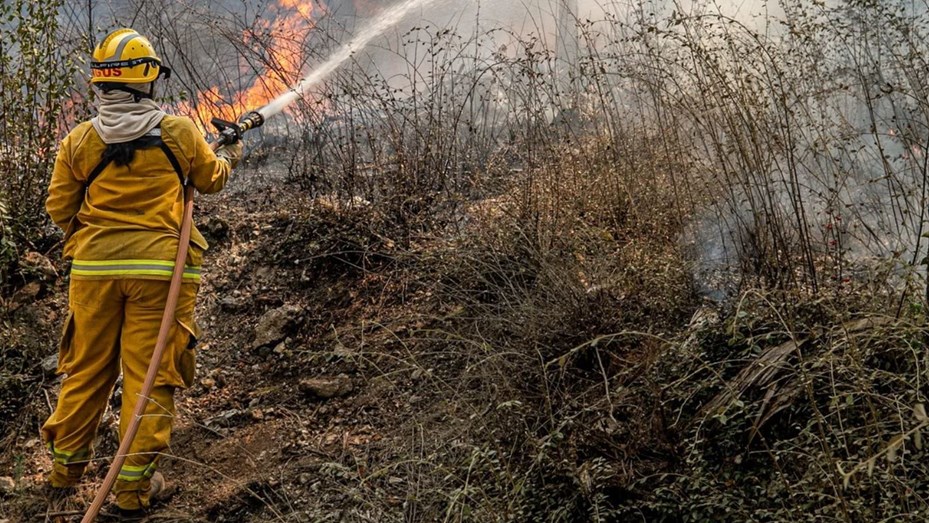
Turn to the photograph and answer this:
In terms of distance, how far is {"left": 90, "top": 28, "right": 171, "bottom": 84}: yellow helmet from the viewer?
3850 millimetres

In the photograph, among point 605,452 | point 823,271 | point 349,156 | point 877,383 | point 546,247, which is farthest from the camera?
point 349,156

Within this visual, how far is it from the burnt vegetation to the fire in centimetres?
10

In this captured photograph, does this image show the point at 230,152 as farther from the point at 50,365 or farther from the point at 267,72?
the point at 267,72

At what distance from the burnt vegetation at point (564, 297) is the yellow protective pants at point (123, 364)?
0.99ft

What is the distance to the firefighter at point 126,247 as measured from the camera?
153 inches

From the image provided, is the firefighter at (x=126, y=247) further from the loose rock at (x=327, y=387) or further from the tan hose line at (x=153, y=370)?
the loose rock at (x=327, y=387)

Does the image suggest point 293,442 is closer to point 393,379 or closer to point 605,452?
point 393,379

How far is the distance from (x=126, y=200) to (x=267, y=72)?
11.5 ft

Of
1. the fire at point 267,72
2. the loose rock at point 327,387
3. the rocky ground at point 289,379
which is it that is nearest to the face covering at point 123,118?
the rocky ground at point 289,379

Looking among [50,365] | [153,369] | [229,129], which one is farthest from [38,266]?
[153,369]

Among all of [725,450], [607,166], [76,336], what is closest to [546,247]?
[607,166]

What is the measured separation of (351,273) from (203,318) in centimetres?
99

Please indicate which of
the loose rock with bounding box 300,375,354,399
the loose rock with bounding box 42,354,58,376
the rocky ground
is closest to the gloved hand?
the rocky ground

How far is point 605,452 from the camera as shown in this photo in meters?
3.46
